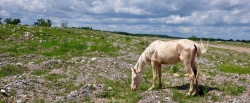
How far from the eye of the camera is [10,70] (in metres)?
18.1

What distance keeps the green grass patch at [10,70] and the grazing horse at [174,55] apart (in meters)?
8.39

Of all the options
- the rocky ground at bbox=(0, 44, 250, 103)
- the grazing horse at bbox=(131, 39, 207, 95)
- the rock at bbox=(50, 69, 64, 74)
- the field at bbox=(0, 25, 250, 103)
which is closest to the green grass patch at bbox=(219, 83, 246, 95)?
the field at bbox=(0, 25, 250, 103)

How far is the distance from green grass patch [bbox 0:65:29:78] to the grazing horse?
839cm

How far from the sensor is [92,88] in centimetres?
1414

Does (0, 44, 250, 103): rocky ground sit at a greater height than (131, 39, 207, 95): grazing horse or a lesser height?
lesser

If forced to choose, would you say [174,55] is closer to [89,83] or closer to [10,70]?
[89,83]

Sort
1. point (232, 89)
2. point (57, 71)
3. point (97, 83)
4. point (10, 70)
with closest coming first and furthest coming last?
point (232, 89) → point (97, 83) → point (10, 70) → point (57, 71)

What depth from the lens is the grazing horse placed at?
13.1m

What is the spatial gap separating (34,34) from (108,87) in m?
27.8

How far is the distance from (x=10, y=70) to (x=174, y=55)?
37.1 feet

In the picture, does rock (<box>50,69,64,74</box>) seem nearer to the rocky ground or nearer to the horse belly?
the rocky ground

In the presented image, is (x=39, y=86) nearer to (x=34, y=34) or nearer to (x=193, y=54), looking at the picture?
(x=193, y=54)

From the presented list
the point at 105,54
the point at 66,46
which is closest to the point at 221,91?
the point at 105,54

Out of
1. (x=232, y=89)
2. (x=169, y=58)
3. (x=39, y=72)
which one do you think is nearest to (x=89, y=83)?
(x=39, y=72)
